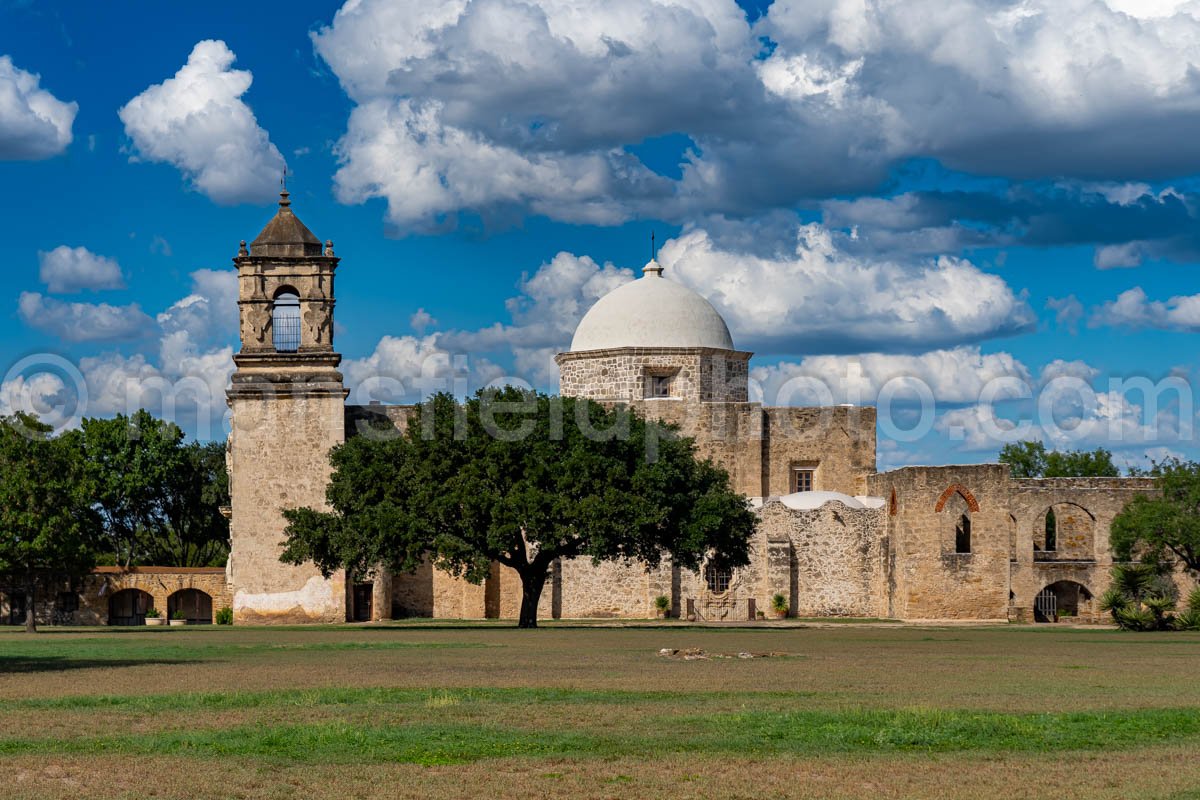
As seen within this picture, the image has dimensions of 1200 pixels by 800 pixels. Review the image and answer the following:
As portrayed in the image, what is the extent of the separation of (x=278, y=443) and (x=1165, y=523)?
24042 millimetres

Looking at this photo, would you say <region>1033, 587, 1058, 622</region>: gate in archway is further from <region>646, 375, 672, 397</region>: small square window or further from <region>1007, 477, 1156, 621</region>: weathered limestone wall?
<region>646, 375, 672, 397</region>: small square window

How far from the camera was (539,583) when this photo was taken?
129 feet

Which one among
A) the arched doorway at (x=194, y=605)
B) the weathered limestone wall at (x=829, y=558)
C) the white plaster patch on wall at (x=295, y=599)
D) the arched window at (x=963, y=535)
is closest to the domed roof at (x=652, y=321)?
the weathered limestone wall at (x=829, y=558)

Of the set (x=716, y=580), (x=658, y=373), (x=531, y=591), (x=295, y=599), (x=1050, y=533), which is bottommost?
(x=295, y=599)

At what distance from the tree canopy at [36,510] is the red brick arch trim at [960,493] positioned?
76.2ft

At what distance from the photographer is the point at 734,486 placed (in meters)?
52.1

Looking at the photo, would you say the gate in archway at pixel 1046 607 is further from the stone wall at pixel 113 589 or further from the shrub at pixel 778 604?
the stone wall at pixel 113 589

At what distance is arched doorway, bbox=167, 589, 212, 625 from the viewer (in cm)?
5725

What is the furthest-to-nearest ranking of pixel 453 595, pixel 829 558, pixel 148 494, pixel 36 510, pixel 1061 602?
1. pixel 148 494
2. pixel 1061 602
3. pixel 453 595
4. pixel 829 558
5. pixel 36 510

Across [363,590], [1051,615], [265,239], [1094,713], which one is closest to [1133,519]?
[1051,615]

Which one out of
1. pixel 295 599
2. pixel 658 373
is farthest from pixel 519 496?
pixel 658 373

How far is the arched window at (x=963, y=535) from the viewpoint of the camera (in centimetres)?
4862

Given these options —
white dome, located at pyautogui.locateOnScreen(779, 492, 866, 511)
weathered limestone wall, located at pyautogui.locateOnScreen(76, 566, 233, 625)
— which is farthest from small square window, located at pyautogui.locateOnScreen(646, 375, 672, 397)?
weathered limestone wall, located at pyautogui.locateOnScreen(76, 566, 233, 625)

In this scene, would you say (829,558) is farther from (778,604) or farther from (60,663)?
(60,663)
